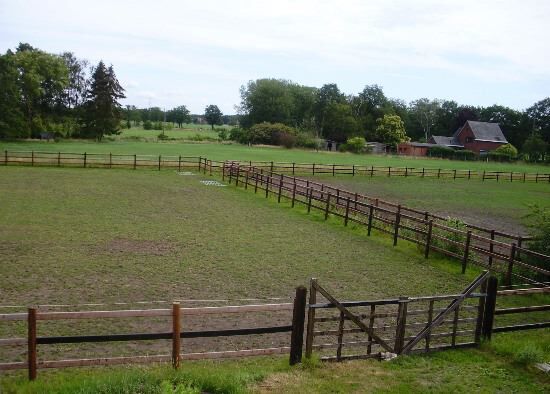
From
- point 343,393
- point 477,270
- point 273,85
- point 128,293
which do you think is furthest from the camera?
point 273,85

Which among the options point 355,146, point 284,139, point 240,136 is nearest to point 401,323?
point 355,146

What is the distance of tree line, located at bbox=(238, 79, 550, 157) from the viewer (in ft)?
329

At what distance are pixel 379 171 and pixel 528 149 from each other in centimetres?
5443

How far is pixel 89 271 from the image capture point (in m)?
11.7

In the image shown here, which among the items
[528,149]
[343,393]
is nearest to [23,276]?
[343,393]

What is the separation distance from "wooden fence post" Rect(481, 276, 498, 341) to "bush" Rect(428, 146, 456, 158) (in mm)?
81799

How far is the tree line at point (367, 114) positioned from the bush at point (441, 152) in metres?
9.98

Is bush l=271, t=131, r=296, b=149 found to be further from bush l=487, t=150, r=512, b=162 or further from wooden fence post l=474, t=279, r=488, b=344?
wooden fence post l=474, t=279, r=488, b=344

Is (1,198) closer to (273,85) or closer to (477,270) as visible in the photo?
(477,270)

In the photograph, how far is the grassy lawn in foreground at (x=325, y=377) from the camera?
231 inches

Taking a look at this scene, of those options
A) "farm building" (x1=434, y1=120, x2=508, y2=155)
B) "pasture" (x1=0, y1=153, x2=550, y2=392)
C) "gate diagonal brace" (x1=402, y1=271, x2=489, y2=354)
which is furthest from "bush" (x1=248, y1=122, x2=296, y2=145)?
"gate diagonal brace" (x1=402, y1=271, x2=489, y2=354)

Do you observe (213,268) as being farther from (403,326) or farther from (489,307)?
(489,307)

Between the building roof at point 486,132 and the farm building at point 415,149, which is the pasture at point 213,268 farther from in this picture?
the building roof at point 486,132

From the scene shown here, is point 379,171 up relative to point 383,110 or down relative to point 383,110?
down
